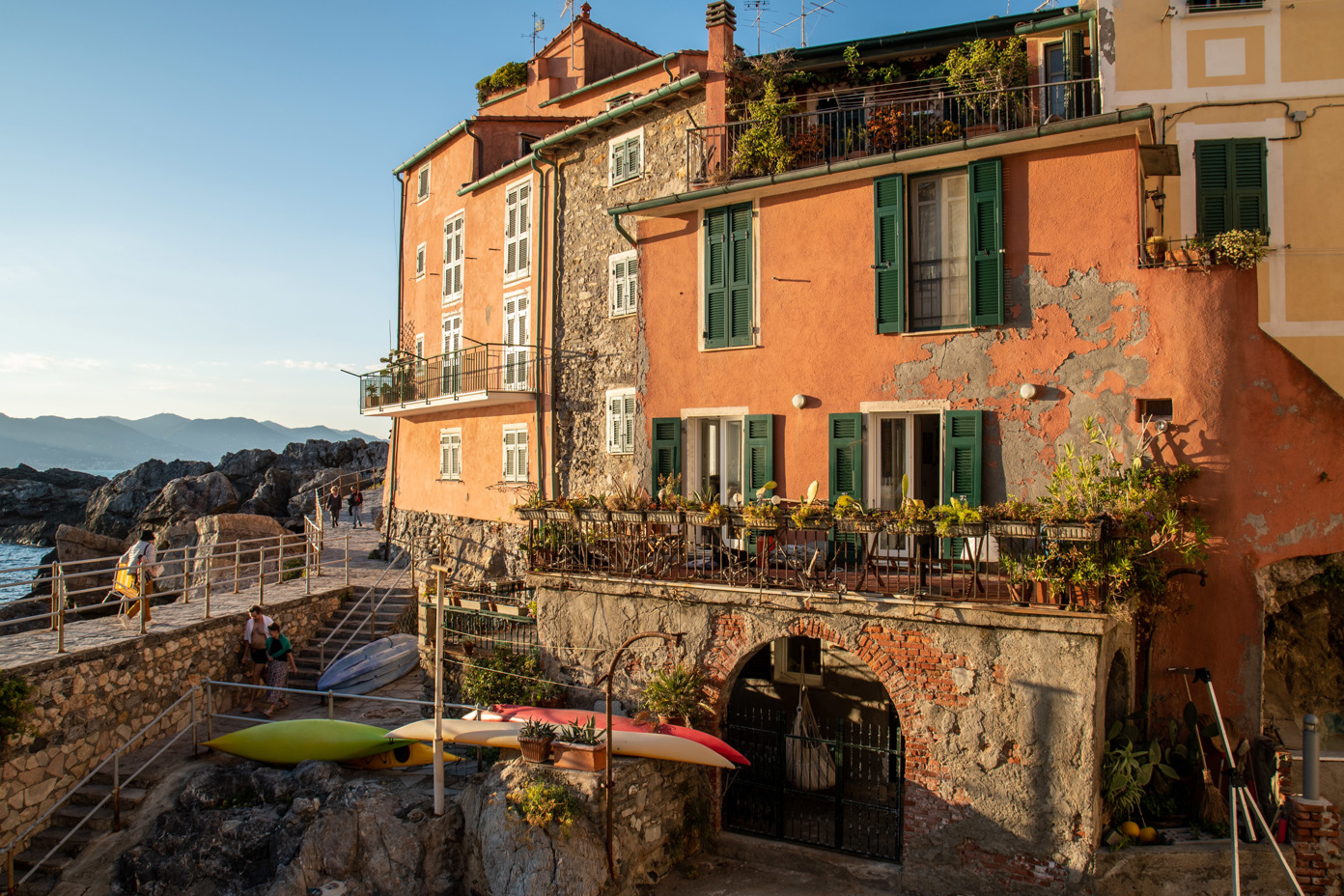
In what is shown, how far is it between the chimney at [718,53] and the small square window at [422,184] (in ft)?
44.8

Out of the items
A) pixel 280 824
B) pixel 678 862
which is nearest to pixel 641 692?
pixel 678 862

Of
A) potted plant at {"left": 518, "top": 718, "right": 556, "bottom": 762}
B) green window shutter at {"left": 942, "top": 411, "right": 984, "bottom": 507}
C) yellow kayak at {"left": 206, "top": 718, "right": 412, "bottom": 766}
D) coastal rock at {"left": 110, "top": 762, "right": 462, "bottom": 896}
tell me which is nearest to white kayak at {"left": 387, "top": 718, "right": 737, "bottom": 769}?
potted plant at {"left": 518, "top": 718, "right": 556, "bottom": 762}

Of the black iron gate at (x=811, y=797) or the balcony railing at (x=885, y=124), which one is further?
the balcony railing at (x=885, y=124)

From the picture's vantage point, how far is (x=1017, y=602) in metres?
9.50

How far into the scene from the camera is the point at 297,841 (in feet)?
35.6

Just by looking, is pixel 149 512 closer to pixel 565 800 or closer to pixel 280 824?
pixel 280 824

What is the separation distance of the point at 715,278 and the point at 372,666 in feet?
33.2

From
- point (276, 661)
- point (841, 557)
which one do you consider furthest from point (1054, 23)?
point (276, 661)

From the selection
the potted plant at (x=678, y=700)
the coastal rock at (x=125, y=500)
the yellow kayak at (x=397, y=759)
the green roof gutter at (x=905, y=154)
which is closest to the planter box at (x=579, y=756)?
the potted plant at (x=678, y=700)

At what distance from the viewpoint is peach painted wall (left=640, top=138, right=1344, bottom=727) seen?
34.4 feet

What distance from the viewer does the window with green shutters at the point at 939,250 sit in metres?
12.0

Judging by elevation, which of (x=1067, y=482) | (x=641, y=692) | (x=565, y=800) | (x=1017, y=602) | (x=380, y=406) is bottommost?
(x=565, y=800)

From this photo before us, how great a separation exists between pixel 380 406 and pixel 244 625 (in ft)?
35.3

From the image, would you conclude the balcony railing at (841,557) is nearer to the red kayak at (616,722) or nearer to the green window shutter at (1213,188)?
the red kayak at (616,722)
